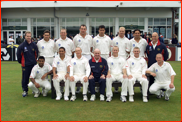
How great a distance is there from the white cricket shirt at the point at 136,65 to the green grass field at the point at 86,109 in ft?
2.53

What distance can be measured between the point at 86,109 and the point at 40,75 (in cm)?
208

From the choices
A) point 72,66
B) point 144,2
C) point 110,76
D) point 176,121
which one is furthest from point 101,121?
point 144,2

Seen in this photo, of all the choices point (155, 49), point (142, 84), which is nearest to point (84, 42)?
point (155, 49)

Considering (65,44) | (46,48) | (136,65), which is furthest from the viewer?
(65,44)

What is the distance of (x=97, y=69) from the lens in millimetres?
6145

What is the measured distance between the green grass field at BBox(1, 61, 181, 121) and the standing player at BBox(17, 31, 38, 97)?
0.59 metres

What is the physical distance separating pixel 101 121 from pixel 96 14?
25.4m

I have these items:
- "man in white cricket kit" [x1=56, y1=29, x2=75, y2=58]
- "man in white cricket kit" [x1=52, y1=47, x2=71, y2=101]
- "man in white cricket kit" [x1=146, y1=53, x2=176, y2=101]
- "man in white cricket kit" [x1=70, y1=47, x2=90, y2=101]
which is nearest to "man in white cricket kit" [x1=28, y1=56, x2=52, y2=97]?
"man in white cricket kit" [x1=52, y1=47, x2=71, y2=101]

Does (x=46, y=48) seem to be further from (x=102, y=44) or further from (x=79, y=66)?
(x=102, y=44)

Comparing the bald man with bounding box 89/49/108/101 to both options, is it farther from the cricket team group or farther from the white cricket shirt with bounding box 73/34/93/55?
the white cricket shirt with bounding box 73/34/93/55

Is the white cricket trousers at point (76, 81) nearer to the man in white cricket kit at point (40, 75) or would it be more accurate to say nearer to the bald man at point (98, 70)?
the bald man at point (98, 70)

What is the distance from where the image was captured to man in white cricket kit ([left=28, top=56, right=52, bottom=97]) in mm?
6264

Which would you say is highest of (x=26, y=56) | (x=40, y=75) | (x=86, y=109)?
(x=26, y=56)

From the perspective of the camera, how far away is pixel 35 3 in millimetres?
26984
